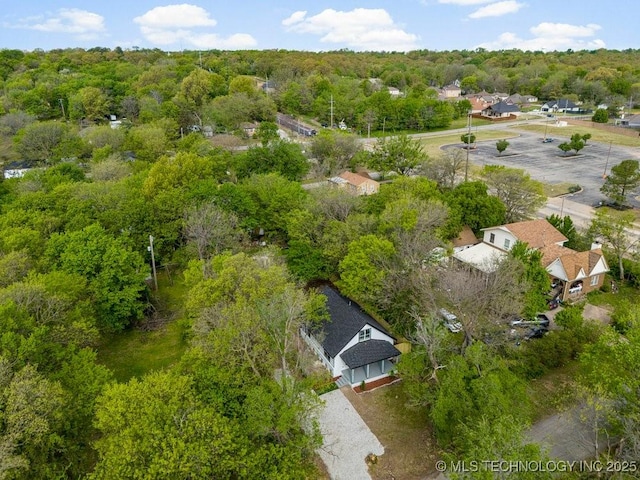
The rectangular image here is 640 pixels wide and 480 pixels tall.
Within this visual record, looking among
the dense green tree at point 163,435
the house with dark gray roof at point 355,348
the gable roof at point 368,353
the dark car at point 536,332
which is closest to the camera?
the dense green tree at point 163,435

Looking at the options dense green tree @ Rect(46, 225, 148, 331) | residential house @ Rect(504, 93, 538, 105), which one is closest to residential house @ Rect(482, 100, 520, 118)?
residential house @ Rect(504, 93, 538, 105)

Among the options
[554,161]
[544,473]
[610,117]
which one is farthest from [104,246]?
[610,117]

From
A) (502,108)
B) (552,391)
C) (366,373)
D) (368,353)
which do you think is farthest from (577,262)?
Result: (502,108)

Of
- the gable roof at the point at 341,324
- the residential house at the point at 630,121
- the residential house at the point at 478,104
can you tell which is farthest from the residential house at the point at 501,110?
the gable roof at the point at 341,324

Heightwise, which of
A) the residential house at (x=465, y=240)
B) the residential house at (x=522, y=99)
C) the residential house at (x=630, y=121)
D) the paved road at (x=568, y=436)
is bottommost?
the paved road at (x=568, y=436)

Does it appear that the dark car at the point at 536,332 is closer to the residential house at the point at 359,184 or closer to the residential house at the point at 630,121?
the residential house at the point at 359,184

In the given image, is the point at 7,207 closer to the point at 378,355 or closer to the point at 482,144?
the point at 378,355

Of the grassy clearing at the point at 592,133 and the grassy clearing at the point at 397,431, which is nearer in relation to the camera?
the grassy clearing at the point at 397,431

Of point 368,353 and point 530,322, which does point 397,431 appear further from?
point 530,322
